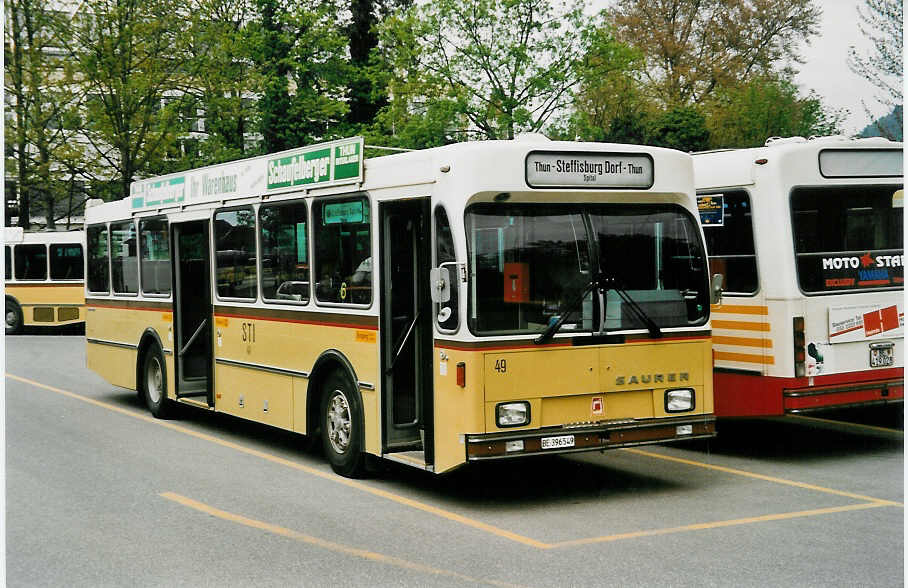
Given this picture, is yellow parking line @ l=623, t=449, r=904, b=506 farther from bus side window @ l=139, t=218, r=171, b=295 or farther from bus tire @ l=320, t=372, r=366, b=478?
bus side window @ l=139, t=218, r=171, b=295

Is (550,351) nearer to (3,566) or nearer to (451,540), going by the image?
(451,540)

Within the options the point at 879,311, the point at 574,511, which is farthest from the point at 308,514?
the point at 879,311

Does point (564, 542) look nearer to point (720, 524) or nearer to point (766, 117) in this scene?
point (720, 524)

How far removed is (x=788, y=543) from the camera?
748 centimetres

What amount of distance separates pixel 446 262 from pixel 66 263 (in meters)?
25.2

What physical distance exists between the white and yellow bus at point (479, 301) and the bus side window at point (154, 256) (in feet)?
8.74

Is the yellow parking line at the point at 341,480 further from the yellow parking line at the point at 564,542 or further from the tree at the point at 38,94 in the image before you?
the tree at the point at 38,94

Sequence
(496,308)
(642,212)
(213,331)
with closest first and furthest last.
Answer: (496,308) < (642,212) < (213,331)

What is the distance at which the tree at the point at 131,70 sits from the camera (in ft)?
109

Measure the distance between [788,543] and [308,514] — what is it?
334 centimetres

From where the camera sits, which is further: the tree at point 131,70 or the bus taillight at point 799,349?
the tree at point 131,70

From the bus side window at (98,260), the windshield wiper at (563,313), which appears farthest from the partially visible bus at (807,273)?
the bus side window at (98,260)

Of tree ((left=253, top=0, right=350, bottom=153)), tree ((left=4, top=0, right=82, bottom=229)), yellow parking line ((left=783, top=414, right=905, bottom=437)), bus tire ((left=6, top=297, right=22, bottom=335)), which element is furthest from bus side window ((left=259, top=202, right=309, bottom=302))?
tree ((left=253, top=0, right=350, bottom=153))

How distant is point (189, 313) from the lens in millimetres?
13922
